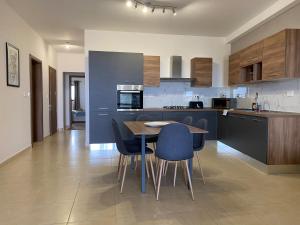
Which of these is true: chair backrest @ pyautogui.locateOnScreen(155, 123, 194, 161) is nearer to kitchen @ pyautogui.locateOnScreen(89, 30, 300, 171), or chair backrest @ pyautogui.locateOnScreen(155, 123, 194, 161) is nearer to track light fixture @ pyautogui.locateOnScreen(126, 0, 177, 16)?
kitchen @ pyautogui.locateOnScreen(89, 30, 300, 171)

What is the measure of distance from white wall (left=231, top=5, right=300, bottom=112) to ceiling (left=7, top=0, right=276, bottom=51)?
1.14ft

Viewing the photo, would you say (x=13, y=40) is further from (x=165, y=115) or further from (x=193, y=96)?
(x=193, y=96)

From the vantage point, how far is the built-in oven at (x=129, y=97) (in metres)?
5.13

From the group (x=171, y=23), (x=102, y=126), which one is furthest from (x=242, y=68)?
(x=102, y=126)

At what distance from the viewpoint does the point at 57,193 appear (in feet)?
9.20

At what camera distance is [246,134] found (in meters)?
4.13

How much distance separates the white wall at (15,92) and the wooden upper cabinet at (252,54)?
4322 millimetres

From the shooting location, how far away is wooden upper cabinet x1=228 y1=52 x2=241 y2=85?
5145 millimetres

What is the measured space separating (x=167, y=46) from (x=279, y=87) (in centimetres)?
269

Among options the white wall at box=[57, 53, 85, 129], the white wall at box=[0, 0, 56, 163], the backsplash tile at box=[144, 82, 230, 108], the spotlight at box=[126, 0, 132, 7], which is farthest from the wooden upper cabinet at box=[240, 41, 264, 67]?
the white wall at box=[57, 53, 85, 129]

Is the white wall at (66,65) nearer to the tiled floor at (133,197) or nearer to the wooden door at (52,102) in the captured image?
the wooden door at (52,102)

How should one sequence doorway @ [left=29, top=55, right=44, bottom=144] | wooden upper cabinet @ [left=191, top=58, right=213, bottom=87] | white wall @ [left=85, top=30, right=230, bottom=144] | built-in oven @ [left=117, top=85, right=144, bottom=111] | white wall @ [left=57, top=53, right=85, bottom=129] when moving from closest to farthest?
built-in oven @ [left=117, top=85, right=144, bottom=111]
white wall @ [left=85, top=30, right=230, bottom=144]
wooden upper cabinet @ [left=191, top=58, right=213, bottom=87]
doorway @ [left=29, top=55, right=44, bottom=144]
white wall @ [left=57, top=53, right=85, bottom=129]

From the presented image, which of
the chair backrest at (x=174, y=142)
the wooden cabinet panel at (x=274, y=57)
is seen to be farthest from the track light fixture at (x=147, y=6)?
the chair backrest at (x=174, y=142)

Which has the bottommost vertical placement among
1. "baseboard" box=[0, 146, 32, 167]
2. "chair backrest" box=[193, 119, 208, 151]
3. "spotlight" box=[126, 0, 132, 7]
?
"baseboard" box=[0, 146, 32, 167]
